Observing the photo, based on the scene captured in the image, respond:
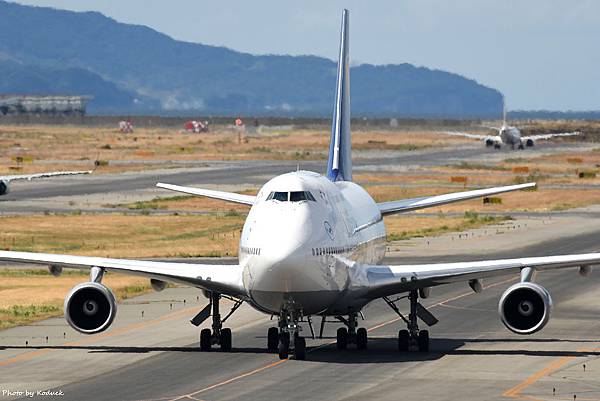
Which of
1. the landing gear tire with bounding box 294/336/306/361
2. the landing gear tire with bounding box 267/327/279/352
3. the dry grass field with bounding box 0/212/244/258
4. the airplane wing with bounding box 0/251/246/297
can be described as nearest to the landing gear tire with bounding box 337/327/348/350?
the landing gear tire with bounding box 267/327/279/352

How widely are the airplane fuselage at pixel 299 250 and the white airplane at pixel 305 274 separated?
26 millimetres

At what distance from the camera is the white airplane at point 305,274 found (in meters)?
39.5

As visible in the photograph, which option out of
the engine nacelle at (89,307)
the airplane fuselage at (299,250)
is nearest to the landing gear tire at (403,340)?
the airplane fuselage at (299,250)

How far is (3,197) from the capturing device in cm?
12625

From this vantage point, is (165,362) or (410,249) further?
(410,249)

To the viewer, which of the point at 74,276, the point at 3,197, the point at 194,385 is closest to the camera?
the point at 194,385

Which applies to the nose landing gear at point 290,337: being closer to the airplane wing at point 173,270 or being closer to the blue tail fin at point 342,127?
the airplane wing at point 173,270

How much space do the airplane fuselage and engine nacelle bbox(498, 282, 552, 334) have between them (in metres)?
4.30

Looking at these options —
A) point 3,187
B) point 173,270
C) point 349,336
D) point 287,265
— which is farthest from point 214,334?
point 3,187

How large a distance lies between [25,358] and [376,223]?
12064 mm

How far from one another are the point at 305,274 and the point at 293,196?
240 cm

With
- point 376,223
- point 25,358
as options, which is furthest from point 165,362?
point 376,223

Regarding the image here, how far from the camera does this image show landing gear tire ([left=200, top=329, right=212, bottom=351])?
146 feet

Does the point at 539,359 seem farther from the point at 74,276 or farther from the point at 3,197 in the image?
the point at 3,197
